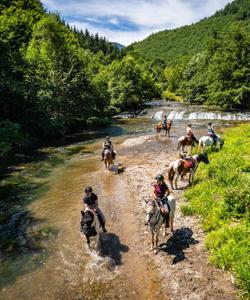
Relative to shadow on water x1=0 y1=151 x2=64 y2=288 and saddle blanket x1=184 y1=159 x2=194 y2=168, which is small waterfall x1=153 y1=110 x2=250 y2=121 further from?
saddle blanket x1=184 y1=159 x2=194 y2=168

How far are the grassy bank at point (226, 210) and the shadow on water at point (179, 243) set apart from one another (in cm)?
76

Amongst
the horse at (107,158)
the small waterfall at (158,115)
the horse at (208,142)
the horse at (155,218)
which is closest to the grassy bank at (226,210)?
the horse at (155,218)

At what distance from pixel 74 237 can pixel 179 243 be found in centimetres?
436

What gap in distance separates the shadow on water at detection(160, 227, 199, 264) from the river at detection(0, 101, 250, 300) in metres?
0.73

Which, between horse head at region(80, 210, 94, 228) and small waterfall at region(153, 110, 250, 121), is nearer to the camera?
horse head at region(80, 210, 94, 228)

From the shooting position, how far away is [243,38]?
65438mm

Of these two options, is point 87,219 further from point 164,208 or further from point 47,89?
point 47,89

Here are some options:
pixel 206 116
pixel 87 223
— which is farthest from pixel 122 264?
pixel 206 116

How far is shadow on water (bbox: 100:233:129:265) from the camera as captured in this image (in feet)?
39.0

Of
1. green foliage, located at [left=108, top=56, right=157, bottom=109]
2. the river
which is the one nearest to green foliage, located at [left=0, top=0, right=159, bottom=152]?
green foliage, located at [left=108, top=56, right=157, bottom=109]

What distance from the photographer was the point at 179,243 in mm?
12258

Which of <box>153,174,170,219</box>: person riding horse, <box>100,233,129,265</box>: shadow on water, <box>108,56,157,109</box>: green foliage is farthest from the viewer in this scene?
<box>108,56,157,109</box>: green foliage

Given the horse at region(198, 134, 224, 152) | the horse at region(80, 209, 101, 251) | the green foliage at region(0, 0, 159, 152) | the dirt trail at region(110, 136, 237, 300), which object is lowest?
the dirt trail at region(110, 136, 237, 300)

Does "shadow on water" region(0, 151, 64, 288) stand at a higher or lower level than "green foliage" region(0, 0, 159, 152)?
lower
